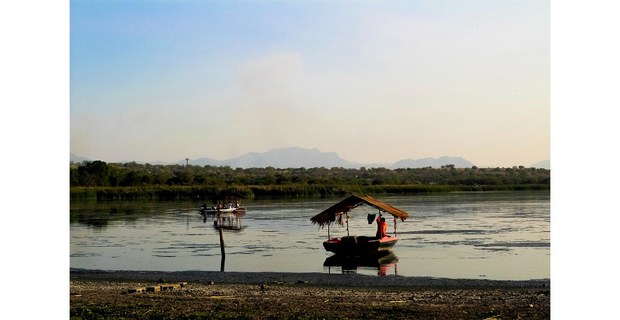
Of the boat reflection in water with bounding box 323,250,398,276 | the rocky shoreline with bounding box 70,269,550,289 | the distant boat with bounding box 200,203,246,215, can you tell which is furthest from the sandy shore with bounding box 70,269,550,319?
the distant boat with bounding box 200,203,246,215

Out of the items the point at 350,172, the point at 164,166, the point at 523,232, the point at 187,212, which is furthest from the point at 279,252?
the point at 164,166

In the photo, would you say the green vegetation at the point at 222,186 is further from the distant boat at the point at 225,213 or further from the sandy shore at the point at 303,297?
the sandy shore at the point at 303,297

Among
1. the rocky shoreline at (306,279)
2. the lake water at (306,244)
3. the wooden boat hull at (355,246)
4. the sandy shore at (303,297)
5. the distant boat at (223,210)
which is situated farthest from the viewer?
the distant boat at (223,210)

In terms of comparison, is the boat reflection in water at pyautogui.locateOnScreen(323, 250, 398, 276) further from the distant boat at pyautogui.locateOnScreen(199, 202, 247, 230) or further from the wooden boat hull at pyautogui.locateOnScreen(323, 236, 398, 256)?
the distant boat at pyautogui.locateOnScreen(199, 202, 247, 230)

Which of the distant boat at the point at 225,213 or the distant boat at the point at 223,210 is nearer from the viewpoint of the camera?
the distant boat at the point at 225,213

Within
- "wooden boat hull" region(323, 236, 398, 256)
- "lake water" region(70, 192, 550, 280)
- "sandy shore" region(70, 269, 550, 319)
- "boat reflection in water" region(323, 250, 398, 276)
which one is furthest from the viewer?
"wooden boat hull" region(323, 236, 398, 256)

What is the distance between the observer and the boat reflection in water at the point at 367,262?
759 inches

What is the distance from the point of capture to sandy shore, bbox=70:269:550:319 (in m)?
10.4

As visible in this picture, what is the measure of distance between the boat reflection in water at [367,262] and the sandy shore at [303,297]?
200 centimetres

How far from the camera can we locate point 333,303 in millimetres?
11609

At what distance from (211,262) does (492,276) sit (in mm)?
7467

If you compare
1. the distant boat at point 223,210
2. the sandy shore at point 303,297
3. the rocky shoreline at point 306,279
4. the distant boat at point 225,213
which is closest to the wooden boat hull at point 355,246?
the rocky shoreline at point 306,279

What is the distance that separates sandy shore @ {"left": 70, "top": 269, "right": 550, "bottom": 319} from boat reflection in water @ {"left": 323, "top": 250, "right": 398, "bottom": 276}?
200 centimetres
